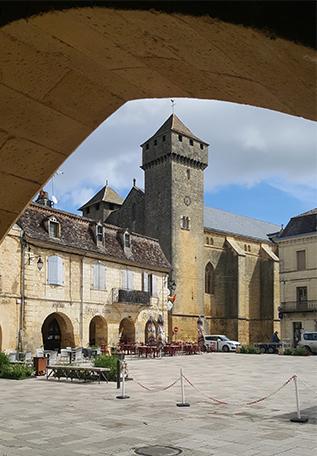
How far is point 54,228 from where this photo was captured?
28.1m

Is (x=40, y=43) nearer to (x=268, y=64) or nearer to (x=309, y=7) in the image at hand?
(x=268, y=64)

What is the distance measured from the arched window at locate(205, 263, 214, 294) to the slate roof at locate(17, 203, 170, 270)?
47.7 feet

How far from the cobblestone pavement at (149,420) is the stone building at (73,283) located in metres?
8.78

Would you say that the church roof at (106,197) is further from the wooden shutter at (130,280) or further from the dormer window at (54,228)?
the dormer window at (54,228)

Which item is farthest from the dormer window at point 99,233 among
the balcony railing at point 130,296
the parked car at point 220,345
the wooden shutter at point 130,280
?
the parked car at point 220,345

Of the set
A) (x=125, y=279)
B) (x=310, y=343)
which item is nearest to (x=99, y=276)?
(x=125, y=279)

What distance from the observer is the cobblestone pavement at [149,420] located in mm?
7531

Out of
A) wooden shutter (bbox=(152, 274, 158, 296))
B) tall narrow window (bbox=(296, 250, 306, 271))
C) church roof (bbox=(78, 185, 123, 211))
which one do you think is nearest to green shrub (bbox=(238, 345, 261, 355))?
wooden shutter (bbox=(152, 274, 158, 296))

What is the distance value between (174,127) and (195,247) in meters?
11.1

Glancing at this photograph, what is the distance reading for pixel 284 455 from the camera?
6.94 metres

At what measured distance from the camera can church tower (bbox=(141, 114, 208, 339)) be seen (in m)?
45.4

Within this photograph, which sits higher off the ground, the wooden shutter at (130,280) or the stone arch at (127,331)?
the wooden shutter at (130,280)

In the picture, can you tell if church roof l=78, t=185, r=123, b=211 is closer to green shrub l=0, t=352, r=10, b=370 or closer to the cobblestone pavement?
green shrub l=0, t=352, r=10, b=370

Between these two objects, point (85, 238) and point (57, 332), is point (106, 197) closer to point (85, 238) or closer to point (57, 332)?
point (85, 238)
